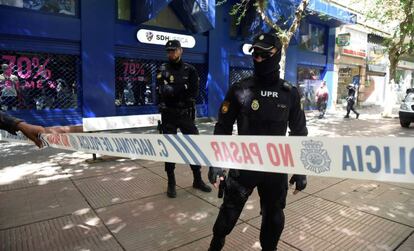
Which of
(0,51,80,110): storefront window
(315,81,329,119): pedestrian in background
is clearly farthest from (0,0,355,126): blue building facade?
(315,81,329,119): pedestrian in background

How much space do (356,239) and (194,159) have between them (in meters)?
2.14

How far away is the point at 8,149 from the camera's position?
7.01 meters

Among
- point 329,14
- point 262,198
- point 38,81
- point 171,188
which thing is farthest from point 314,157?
point 329,14

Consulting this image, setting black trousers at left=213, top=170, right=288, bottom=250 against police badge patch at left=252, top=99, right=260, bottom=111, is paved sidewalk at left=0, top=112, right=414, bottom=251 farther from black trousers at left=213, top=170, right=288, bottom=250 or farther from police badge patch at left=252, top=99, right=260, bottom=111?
police badge patch at left=252, top=99, right=260, bottom=111

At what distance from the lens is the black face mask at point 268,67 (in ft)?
7.86

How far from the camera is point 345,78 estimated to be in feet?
68.4

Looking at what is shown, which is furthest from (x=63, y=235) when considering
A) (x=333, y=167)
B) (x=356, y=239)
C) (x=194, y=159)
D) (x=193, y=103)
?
(x=356, y=239)

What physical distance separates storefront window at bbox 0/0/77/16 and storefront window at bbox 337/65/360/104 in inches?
671

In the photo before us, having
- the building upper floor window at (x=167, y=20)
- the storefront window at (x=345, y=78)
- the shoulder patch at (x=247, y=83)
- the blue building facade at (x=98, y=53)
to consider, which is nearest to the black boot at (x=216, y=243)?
the shoulder patch at (x=247, y=83)

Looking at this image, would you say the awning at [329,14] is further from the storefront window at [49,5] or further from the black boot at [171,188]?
the black boot at [171,188]

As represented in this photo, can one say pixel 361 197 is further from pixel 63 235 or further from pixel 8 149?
pixel 8 149

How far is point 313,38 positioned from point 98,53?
1219 centimetres

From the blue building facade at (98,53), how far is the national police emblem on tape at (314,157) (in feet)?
28.2

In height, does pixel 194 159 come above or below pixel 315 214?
above
